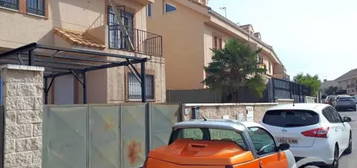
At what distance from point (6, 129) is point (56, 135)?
1.21 metres

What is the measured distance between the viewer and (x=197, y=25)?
25531 mm

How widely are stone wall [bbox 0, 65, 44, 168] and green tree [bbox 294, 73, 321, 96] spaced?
1722 inches

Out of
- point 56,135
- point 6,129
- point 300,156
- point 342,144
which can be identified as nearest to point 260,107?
point 342,144

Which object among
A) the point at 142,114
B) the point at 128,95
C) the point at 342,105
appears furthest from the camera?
the point at 342,105

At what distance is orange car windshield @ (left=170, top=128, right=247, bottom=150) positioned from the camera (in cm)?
558

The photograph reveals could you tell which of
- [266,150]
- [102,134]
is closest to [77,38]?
[102,134]

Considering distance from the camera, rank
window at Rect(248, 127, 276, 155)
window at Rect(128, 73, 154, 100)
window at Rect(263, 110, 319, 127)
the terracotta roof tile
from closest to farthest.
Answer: window at Rect(248, 127, 276, 155), window at Rect(263, 110, 319, 127), the terracotta roof tile, window at Rect(128, 73, 154, 100)

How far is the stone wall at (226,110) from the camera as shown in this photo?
1196 cm

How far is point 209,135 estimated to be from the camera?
19.0 feet

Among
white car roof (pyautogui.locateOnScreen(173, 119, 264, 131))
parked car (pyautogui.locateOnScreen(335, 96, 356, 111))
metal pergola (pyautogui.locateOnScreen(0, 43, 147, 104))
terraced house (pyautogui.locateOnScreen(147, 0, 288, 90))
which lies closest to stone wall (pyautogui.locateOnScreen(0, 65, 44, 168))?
white car roof (pyautogui.locateOnScreen(173, 119, 264, 131))

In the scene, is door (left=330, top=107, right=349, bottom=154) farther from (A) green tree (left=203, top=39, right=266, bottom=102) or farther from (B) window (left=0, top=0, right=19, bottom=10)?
(B) window (left=0, top=0, right=19, bottom=10)

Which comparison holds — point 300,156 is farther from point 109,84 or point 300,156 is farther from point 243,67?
point 243,67

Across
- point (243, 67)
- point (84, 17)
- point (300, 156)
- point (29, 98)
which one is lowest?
point (300, 156)

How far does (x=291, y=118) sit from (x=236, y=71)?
36.9 feet
